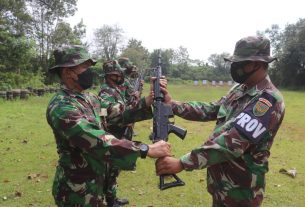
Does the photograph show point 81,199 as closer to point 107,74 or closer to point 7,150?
point 107,74

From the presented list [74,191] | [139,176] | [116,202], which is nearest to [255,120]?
[74,191]

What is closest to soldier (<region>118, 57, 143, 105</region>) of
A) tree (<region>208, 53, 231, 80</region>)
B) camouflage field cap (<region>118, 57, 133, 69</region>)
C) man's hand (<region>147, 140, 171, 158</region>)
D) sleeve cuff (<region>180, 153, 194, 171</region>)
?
camouflage field cap (<region>118, 57, 133, 69</region>)

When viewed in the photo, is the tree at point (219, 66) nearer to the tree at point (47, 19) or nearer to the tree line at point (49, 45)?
the tree line at point (49, 45)

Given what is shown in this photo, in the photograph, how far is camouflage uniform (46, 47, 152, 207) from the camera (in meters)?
2.91

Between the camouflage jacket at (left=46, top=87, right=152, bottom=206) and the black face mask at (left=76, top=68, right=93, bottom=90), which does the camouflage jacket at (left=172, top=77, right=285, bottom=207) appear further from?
the black face mask at (left=76, top=68, right=93, bottom=90)

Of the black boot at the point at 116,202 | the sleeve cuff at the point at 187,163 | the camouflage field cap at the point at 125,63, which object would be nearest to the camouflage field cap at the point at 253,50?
the sleeve cuff at the point at 187,163

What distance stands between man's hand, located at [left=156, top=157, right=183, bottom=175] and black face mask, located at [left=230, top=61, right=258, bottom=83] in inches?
35.5

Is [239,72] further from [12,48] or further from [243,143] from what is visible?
[12,48]

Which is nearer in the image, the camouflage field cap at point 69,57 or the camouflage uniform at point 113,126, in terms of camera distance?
the camouflage field cap at point 69,57

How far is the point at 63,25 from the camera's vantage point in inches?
1299

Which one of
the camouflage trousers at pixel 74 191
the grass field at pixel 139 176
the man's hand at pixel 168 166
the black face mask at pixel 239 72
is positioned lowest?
the grass field at pixel 139 176

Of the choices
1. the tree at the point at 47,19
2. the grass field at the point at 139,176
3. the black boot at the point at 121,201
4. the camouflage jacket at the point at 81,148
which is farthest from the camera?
the tree at the point at 47,19

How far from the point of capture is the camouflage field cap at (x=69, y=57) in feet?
10.7

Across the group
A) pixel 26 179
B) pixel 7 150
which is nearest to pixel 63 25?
pixel 7 150
